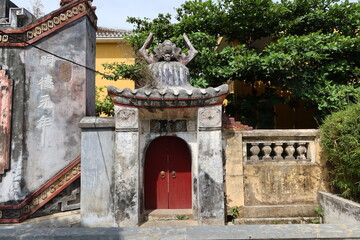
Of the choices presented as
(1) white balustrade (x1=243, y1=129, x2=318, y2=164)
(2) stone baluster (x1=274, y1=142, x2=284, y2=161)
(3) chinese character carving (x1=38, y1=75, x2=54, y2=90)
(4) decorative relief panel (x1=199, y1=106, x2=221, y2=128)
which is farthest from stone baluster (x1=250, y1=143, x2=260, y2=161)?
(3) chinese character carving (x1=38, y1=75, x2=54, y2=90)

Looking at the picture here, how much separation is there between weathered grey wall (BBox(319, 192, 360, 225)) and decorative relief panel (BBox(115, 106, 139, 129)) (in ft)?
15.3

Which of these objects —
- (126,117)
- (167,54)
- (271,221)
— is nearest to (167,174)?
(126,117)

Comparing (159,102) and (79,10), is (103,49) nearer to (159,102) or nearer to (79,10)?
(79,10)

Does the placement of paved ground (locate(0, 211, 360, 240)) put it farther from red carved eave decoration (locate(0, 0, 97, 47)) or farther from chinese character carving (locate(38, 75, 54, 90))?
red carved eave decoration (locate(0, 0, 97, 47))

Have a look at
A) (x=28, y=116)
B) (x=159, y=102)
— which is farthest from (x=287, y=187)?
(x=28, y=116)

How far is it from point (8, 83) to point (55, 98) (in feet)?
3.81

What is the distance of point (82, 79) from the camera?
7570mm

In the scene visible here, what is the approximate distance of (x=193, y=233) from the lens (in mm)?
4258

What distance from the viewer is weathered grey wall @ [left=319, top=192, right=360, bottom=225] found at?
5426 millimetres

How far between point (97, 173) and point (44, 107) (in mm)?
2458

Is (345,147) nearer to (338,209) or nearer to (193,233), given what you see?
(338,209)

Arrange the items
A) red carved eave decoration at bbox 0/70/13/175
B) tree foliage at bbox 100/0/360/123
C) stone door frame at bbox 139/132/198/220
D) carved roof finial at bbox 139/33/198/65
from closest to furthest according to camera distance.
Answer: stone door frame at bbox 139/132/198/220 → red carved eave decoration at bbox 0/70/13/175 → carved roof finial at bbox 139/33/198/65 → tree foliage at bbox 100/0/360/123

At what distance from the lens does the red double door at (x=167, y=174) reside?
690 centimetres

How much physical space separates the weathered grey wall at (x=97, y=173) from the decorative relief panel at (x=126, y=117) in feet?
1.00
